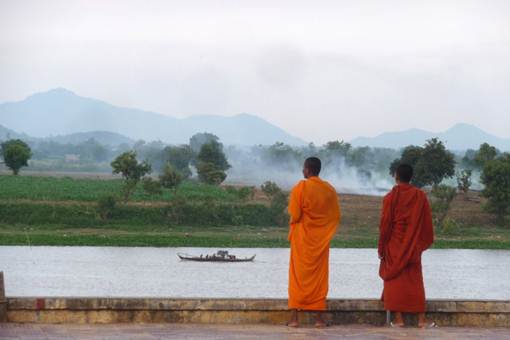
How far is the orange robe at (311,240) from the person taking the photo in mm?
12883

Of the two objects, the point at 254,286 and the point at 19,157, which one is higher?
the point at 19,157

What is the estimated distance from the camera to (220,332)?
12.2m

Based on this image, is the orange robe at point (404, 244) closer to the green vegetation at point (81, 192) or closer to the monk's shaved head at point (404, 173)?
the monk's shaved head at point (404, 173)

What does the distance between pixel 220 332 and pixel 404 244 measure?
2.33 meters

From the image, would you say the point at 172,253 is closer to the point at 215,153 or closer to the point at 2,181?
the point at 2,181

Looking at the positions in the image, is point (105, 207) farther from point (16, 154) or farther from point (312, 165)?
point (312, 165)

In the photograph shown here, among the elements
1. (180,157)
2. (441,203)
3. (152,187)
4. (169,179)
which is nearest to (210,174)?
(169,179)

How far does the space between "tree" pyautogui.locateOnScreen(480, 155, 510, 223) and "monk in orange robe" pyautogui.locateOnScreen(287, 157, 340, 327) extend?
58.5m

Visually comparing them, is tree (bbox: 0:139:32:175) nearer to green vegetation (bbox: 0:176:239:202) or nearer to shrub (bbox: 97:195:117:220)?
green vegetation (bbox: 0:176:239:202)

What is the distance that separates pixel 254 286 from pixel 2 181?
4623cm

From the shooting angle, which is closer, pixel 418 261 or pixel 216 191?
pixel 418 261

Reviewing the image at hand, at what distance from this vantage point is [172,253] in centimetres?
5669

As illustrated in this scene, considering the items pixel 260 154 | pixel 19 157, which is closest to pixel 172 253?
pixel 19 157

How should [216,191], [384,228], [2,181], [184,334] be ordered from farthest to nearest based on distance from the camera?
[2,181]
[216,191]
[384,228]
[184,334]
